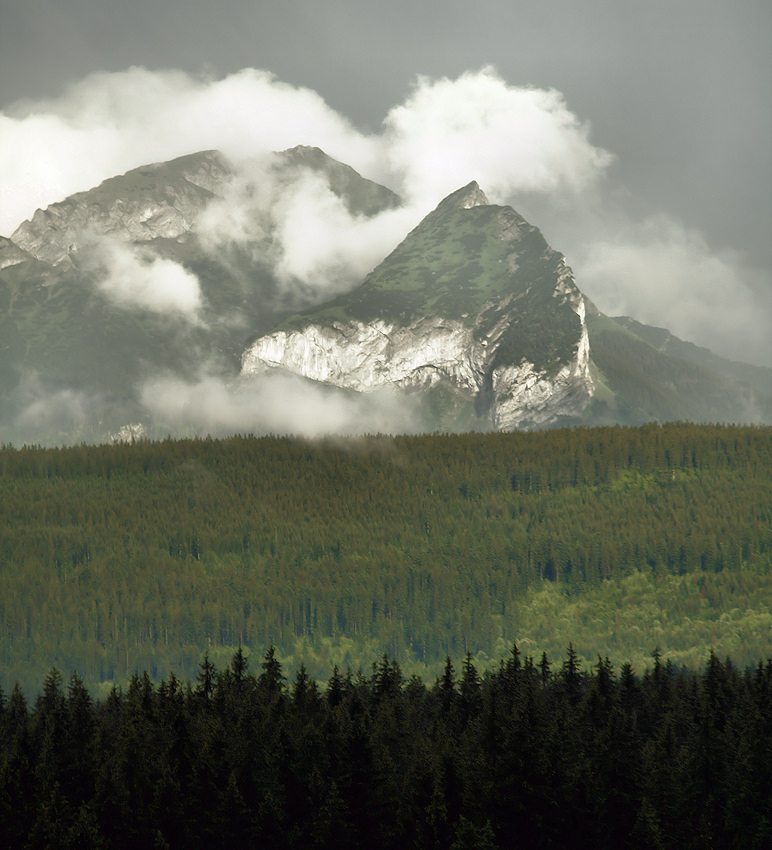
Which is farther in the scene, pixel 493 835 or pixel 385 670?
pixel 385 670

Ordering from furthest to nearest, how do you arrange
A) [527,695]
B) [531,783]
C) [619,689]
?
[619,689]
[527,695]
[531,783]

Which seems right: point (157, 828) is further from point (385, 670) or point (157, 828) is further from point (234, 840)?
point (385, 670)

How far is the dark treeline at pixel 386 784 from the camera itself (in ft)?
326

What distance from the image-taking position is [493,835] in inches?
3713

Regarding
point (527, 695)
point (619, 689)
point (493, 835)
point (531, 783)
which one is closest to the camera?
point (493, 835)

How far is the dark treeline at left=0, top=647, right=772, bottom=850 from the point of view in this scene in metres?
A: 99.5

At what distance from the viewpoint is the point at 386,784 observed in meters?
106

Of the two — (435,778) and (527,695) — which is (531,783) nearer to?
(435,778)

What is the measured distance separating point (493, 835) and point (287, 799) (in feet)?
59.8

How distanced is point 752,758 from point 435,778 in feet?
83.6

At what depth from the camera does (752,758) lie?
105938 millimetres

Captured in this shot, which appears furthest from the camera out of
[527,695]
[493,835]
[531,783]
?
[527,695]

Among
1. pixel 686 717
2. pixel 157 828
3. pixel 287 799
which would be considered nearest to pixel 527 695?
pixel 686 717

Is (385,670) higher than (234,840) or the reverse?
higher
